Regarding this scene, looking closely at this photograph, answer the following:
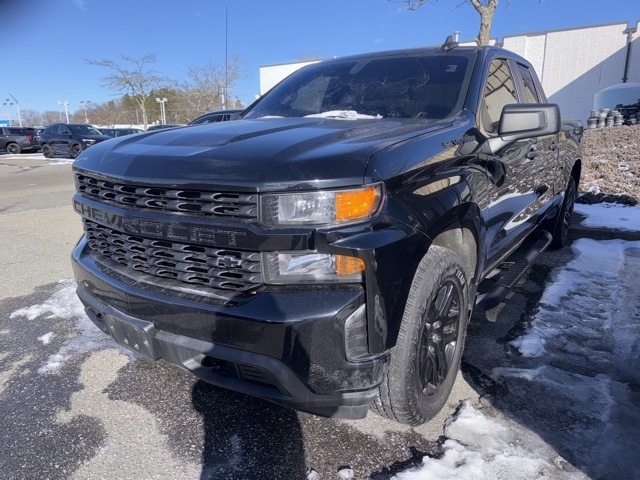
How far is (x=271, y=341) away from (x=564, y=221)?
467 cm

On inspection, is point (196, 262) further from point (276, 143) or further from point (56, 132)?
point (56, 132)

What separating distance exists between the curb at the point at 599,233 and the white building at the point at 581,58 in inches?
1137

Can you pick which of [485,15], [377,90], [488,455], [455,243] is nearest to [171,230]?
[455,243]

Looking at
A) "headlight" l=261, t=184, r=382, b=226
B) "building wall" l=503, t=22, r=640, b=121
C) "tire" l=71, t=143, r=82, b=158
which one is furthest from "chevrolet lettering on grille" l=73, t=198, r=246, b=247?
"building wall" l=503, t=22, r=640, b=121

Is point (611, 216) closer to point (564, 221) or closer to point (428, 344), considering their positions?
point (564, 221)

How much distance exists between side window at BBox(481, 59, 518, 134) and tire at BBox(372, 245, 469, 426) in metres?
1.04

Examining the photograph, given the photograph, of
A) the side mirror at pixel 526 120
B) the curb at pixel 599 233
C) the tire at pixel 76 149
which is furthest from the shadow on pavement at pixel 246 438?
the tire at pixel 76 149

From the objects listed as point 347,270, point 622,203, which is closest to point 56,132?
point 622,203

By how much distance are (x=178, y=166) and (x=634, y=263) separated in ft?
15.3

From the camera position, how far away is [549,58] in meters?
31.6

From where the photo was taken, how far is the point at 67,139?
21.2 meters

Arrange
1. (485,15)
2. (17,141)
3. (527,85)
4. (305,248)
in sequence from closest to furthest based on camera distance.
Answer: (305,248) → (527,85) → (485,15) → (17,141)

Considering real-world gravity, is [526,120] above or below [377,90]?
below

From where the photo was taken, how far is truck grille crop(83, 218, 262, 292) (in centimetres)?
180
